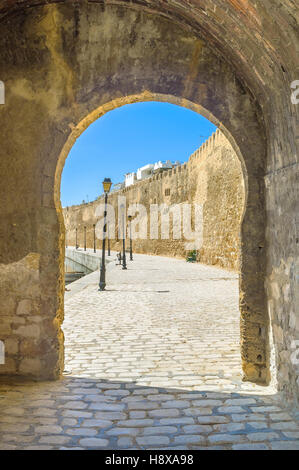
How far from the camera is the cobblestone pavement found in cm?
268

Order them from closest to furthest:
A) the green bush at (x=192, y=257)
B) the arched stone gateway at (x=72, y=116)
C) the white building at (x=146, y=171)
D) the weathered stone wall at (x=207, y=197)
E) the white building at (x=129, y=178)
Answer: the arched stone gateway at (x=72, y=116), the weathered stone wall at (x=207, y=197), the green bush at (x=192, y=257), the white building at (x=146, y=171), the white building at (x=129, y=178)

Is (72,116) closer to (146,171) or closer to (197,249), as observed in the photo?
(197,249)

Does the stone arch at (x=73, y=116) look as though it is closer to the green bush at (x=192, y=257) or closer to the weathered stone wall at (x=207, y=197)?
the weathered stone wall at (x=207, y=197)

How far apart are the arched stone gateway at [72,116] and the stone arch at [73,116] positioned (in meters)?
0.01

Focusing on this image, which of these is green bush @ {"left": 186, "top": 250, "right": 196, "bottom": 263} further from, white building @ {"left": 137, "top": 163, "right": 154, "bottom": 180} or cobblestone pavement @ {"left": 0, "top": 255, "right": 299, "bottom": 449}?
white building @ {"left": 137, "top": 163, "right": 154, "bottom": 180}

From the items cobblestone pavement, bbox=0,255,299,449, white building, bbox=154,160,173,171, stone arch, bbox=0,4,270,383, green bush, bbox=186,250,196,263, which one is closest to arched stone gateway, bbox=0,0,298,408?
stone arch, bbox=0,4,270,383

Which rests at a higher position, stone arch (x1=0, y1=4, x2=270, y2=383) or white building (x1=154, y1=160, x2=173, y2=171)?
white building (x1=154, y1=160, x2=173, y2=171)

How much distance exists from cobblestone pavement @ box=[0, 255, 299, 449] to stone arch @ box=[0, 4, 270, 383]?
42cm

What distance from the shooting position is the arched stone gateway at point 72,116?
3.79m

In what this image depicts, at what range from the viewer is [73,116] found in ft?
12.7

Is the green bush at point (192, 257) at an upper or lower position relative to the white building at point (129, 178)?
lower

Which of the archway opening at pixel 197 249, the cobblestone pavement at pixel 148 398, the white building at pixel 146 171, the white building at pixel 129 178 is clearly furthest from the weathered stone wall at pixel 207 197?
the white building at pixel 129 178

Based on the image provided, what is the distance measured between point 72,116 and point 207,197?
21.2 m
